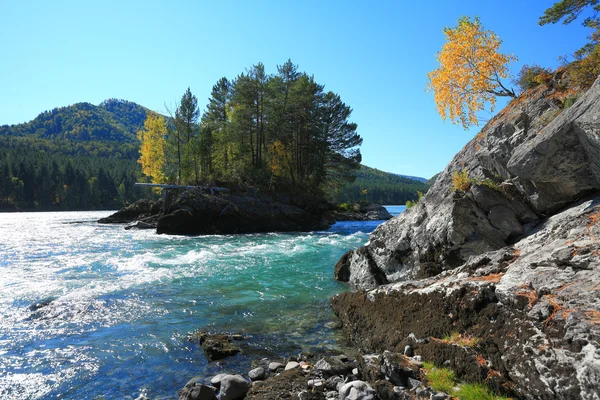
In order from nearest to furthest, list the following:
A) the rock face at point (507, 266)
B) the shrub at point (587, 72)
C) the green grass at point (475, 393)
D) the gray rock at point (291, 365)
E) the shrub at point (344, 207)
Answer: the rock face at point (507, 266) → the green grass at point (475, 393) → the gray rock at point (291, 365) → the shrub at point (587, 72) → the shrub at point (344, 207)

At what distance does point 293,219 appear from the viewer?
123 ft

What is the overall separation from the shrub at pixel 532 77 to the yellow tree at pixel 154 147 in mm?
50120

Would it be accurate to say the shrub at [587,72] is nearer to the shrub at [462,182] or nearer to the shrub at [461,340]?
the shrub at [462,182]

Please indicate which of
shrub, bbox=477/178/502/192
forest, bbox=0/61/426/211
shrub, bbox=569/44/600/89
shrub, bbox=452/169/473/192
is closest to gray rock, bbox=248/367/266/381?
shrub, bbox=452/169/473/192

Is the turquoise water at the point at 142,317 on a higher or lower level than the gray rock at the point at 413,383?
lower

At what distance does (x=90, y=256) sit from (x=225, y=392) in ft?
58.7

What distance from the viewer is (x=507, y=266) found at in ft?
19.1

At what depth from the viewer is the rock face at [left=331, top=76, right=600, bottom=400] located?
381cm

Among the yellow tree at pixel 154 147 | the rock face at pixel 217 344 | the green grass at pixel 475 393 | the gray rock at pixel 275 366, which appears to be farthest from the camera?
the yellow tree at pixel 154 147

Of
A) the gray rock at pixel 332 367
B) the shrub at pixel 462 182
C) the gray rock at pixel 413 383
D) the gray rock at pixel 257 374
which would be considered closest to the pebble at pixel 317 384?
the gray rock at pixel 332 367

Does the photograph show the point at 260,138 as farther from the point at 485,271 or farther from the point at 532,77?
the point at 485,271

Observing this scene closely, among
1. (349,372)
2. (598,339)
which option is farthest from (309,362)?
(598,339)

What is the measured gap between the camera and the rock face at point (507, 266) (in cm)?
381

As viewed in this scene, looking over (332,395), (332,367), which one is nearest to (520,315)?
(332,395)
